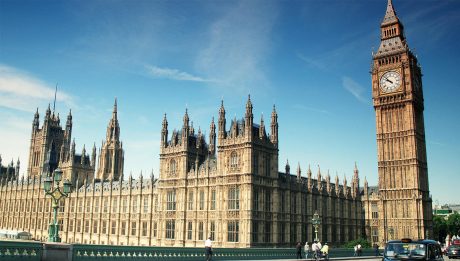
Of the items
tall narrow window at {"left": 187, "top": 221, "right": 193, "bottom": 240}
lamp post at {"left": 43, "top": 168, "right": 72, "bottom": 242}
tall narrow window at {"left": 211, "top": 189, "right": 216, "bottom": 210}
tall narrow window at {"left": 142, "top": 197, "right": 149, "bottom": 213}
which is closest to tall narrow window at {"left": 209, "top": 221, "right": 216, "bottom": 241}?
tall narrow window at {"left": 211, "top": 189, "right": 216, "bottom": 210}

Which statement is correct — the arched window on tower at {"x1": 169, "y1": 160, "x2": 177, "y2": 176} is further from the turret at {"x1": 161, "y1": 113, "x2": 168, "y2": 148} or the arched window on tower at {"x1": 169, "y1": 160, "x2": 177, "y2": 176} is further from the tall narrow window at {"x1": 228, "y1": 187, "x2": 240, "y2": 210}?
the tall narrow window at {"x1": 228, "y1": 187, "x2": 240, "y2": 210}

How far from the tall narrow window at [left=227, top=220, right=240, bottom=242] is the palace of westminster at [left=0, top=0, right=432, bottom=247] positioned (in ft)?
0.47

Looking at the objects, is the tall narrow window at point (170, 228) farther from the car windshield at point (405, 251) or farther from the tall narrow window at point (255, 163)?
the car windshield at point (405, 251)

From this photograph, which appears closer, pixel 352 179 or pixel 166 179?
pixel 166 179

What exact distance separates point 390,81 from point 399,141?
11.6 metres

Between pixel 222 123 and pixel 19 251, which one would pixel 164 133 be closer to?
pixel 222 123

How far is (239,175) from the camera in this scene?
2302 inches

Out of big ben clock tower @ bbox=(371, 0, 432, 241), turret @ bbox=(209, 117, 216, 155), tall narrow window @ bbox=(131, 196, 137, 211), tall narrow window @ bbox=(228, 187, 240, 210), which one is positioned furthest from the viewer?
tall narrow window @ bbox=(131, 196, 137, 211)

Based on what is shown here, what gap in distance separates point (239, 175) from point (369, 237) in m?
39.2

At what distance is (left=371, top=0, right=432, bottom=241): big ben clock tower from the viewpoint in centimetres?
7744

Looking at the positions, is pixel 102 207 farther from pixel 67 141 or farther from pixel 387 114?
pixel 387 114

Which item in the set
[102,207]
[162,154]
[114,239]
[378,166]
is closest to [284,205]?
[162,154]

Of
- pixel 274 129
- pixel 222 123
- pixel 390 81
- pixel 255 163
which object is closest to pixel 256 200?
pixel 255 163

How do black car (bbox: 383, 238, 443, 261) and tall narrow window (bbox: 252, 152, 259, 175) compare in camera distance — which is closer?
black car (bbox: 383, 238, 443, 261)
